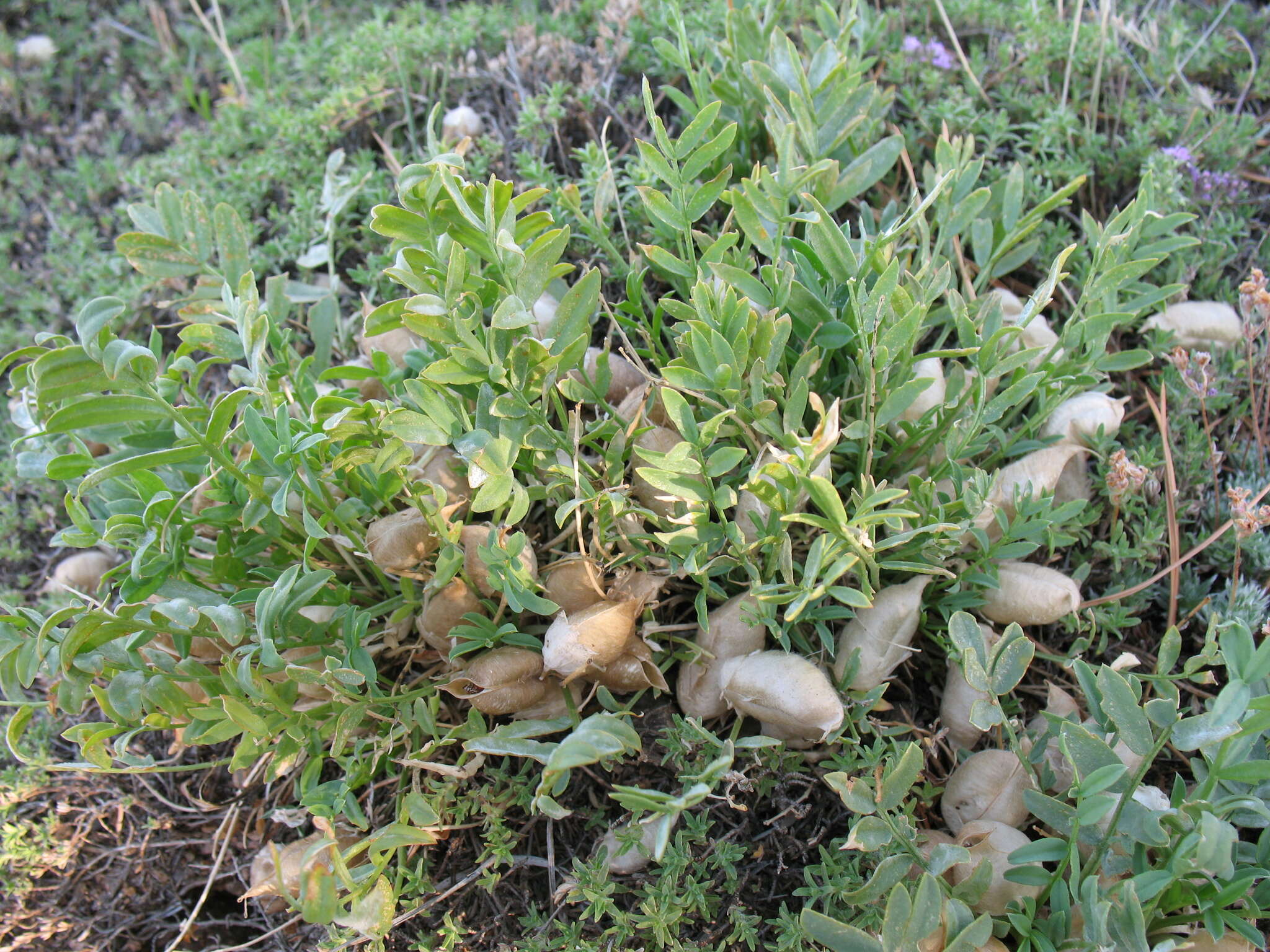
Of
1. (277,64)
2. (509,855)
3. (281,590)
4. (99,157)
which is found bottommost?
(509,855)

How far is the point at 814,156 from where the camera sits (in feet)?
4.72

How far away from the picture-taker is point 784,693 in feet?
4.06

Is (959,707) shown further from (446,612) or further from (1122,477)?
(446,612)

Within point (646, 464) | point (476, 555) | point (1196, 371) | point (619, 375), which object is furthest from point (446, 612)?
point (1196, 371)

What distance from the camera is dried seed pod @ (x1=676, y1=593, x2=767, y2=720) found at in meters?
1.35

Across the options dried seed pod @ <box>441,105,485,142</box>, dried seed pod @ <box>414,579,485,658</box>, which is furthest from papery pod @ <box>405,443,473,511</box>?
→ dried seed pod @ <box>441,105,485,142</box>

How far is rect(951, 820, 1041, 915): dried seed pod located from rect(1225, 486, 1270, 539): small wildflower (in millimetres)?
534

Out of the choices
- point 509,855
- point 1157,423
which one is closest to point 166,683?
point 509,855

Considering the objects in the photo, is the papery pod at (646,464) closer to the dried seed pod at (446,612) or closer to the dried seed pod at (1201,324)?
the dried seed pod at (446,612)

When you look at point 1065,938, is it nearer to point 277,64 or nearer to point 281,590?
point 281,590

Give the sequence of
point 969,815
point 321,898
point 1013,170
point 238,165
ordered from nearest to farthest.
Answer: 1. point 321,898
2. point 969,815
3. point 1013,170
4. point 238,165

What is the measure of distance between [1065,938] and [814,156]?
1.09 metres

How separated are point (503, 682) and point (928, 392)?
759mm

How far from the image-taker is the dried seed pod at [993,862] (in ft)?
3.86
